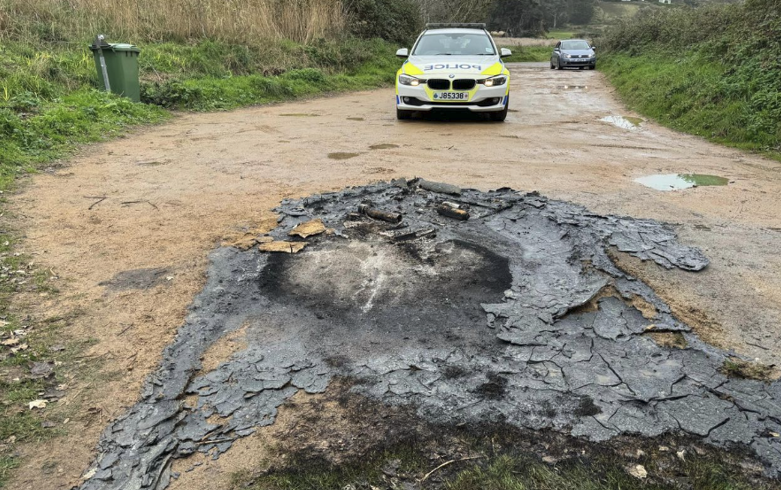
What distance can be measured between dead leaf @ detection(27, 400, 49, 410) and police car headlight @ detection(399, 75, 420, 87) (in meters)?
7.82

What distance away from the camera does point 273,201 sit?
4895mm

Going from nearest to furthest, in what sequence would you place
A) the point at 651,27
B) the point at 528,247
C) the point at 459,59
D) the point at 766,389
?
the point at 766,389, the point at 528,247, the point at 459,59, the point at 651,27

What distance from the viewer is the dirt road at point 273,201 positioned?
2.79 m

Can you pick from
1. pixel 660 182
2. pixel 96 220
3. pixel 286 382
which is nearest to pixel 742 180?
pixel 660 182

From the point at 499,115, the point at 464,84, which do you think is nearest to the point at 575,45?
the point at 499,115

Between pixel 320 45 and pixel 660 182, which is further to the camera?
pixel 320 45

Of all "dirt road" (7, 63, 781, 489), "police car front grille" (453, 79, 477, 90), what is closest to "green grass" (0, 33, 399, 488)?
"dirt road" (7, 63, 781, 489)

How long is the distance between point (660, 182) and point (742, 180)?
1.08m

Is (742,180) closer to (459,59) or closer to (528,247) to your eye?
(528,247)

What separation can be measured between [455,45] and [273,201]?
650 centimetres

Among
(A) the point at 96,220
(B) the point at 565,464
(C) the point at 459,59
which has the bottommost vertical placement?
(B) the point at 565,464

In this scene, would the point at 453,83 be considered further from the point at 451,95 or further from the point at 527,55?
the point at 527,55

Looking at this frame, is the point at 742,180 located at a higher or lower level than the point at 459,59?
lower

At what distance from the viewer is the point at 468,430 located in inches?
83.7
